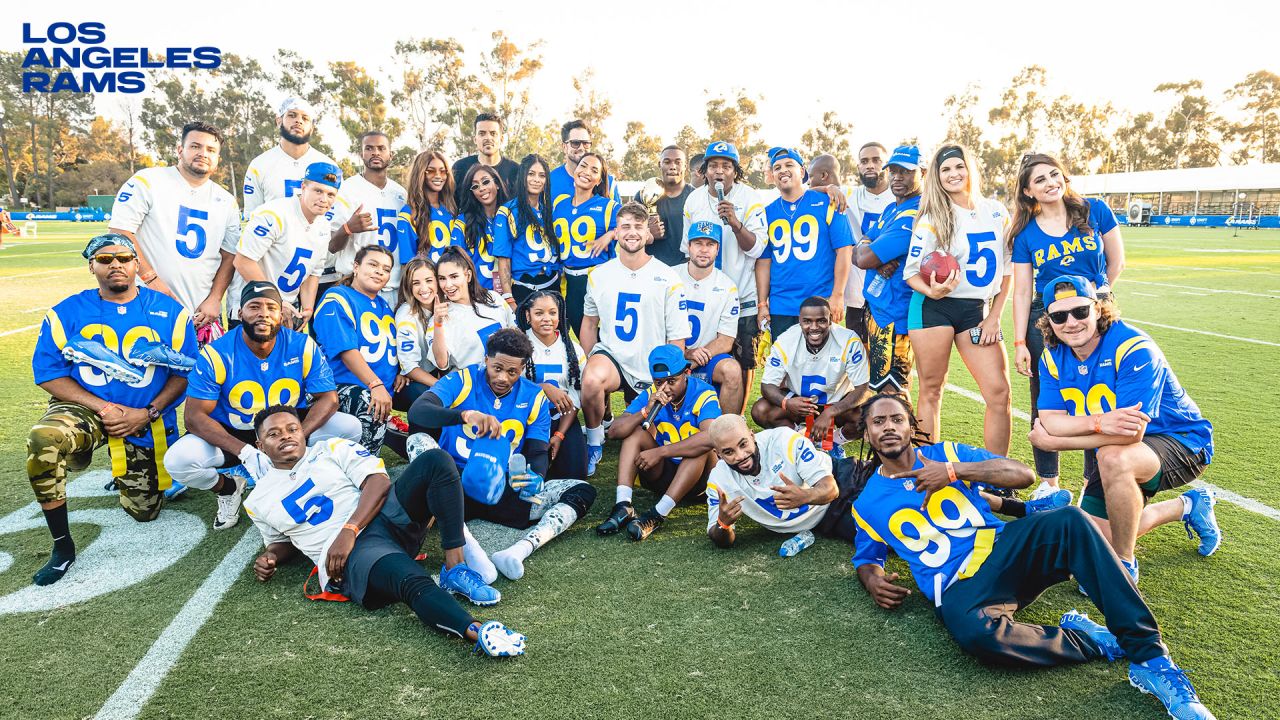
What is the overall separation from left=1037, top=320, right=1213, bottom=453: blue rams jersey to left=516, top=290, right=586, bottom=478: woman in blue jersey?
2.75 meters

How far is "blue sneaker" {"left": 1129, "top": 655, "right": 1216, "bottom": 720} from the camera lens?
250 cm

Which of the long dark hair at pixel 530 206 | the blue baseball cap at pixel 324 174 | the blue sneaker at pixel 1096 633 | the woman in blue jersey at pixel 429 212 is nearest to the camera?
the blue sneaker at pixel 1096 633

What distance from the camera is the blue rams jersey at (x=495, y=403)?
444 centimetres

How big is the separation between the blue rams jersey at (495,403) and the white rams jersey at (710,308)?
1.50 meters

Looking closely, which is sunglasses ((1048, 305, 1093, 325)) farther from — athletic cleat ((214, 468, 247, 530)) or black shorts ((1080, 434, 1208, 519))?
athletic cleat ((214, 468, 247, 530))

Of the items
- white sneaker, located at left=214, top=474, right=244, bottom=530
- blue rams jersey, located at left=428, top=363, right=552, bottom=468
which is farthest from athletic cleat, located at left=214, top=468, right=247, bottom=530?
blue rams jersey, located at left=428, top=363, right=552, bottom=468

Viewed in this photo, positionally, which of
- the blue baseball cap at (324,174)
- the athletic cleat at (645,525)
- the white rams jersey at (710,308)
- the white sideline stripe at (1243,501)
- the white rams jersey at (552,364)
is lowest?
the athletic cleat at (645,525)

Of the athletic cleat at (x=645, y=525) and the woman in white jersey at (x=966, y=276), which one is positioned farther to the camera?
the woman in white jersey at (x=966, y=276)

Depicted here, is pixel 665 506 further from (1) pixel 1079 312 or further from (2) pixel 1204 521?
(2) pixel 1204 521

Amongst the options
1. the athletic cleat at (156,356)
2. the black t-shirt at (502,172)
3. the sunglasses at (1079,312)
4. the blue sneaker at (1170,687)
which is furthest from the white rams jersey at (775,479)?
the black t-shirt at (502,172)

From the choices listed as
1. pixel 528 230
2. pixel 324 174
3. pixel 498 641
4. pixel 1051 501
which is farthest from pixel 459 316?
pixel 1051 501

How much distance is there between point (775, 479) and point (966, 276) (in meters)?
1.74

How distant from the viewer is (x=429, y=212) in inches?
234

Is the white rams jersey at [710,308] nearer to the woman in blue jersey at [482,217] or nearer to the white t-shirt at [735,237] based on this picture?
the white t-shirt at [735,237]
